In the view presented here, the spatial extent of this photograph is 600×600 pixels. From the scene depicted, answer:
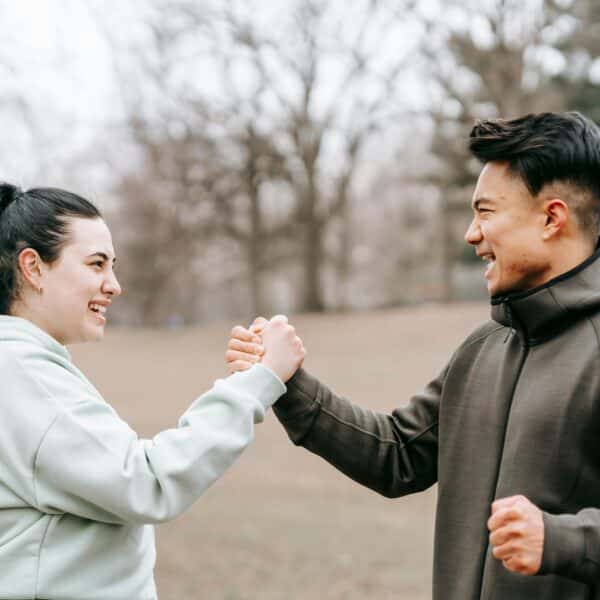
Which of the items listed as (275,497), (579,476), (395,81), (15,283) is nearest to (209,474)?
(15,283)

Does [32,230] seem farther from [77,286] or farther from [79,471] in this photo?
[79,471]

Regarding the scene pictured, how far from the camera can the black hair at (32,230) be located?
2.09 m

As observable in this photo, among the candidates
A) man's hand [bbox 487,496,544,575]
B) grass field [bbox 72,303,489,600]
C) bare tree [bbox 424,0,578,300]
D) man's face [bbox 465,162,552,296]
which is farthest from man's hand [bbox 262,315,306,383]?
bare tree [bbox 424,0,578,300]

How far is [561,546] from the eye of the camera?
1758mm

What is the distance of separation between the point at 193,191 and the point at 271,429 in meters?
15.2

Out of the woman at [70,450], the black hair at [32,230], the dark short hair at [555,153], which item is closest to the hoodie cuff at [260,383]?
the woman at [70,450]

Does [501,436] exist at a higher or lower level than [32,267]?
lower

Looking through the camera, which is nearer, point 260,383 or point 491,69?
point 260,383

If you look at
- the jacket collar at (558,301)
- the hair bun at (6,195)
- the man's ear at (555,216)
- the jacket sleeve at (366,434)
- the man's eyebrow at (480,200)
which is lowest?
the jacket sleeve at (366,434)

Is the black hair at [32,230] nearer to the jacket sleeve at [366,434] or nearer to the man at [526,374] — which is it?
the man at [526,374]

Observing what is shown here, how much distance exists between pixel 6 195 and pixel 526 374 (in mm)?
1386

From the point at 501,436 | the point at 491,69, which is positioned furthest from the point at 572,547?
the point at 491,69

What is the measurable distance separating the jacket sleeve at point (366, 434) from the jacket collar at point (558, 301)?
41 cm

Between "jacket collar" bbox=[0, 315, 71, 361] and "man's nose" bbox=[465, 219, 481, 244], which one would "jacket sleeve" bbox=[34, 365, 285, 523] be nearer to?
"jacket collar" bbox=[0, 315, 71, 361]
